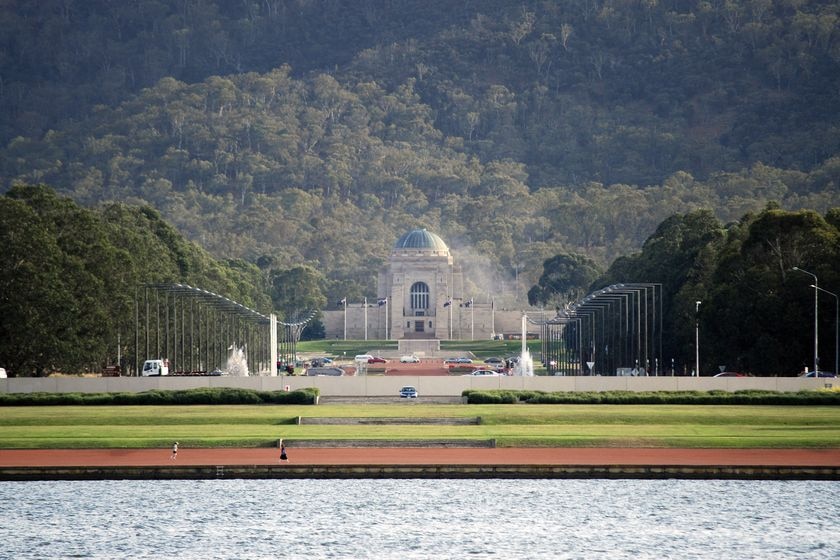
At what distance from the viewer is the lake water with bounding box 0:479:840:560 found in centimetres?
3641

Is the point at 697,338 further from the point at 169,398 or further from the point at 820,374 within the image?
the point at 169,398

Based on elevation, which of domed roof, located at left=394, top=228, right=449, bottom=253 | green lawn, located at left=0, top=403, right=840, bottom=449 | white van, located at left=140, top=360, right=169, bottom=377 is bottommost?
green lawn, located at left=0, top=403, right=840, bottom=449

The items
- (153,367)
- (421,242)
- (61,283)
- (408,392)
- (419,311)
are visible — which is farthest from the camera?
(421,242)

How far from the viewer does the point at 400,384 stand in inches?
2921

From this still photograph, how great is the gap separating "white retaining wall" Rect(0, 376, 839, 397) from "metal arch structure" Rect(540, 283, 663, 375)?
60.3 feet

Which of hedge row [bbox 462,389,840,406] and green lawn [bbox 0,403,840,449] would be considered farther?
hedge row [bbox 462,389,840,406]

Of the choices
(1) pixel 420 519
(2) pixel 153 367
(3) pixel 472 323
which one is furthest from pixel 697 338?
(3) pixel 472 323

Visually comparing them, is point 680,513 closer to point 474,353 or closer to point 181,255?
point 181,255

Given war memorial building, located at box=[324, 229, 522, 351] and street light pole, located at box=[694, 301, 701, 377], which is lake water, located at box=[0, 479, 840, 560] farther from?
war memorial building, located at box=[324, 229, 522, 351]

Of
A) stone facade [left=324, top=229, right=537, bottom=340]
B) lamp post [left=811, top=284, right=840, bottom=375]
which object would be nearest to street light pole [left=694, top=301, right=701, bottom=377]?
lamp post [left=811, top=284, right=840, bottom=375]

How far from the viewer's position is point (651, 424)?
59.0 metres

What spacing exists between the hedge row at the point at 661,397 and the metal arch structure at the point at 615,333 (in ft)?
74.8

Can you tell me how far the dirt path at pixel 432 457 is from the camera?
46312 mm

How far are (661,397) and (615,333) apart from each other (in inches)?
1857
